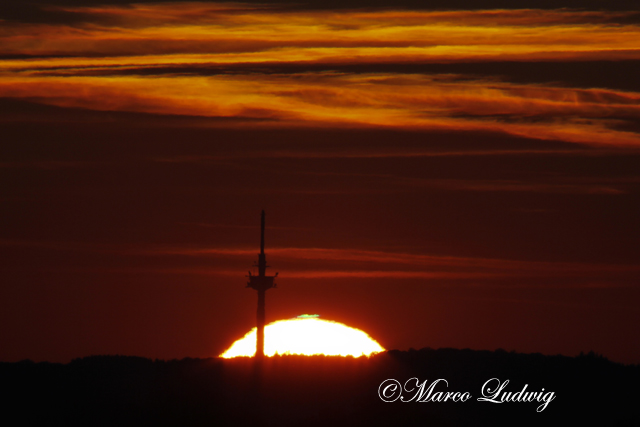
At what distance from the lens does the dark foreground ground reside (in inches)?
4852

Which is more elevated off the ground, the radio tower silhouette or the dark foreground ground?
the radio tower silhouette

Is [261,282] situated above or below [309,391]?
above

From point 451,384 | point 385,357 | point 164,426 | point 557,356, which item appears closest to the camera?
point 164,426

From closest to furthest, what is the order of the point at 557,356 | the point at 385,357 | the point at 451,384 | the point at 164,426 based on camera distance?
the point at 164,426
the point at 451,384
the point at 385,357
the point at 557,356

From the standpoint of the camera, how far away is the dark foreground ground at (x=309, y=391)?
404ft

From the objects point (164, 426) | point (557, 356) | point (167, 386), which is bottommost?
point (164, 426)

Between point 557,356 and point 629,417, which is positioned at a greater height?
point 557,356

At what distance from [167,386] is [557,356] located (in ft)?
165

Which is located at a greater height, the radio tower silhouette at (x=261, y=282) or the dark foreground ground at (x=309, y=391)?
the radio tower silhouette at (x=261, y=282)

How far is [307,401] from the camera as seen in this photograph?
127188mm

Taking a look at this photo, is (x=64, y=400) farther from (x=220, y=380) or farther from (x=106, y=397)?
(x=220, y=380)

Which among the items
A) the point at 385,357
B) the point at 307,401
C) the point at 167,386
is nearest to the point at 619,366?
the point at 385,357

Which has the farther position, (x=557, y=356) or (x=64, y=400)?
(x=557, y=356)

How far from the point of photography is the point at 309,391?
12838cm
